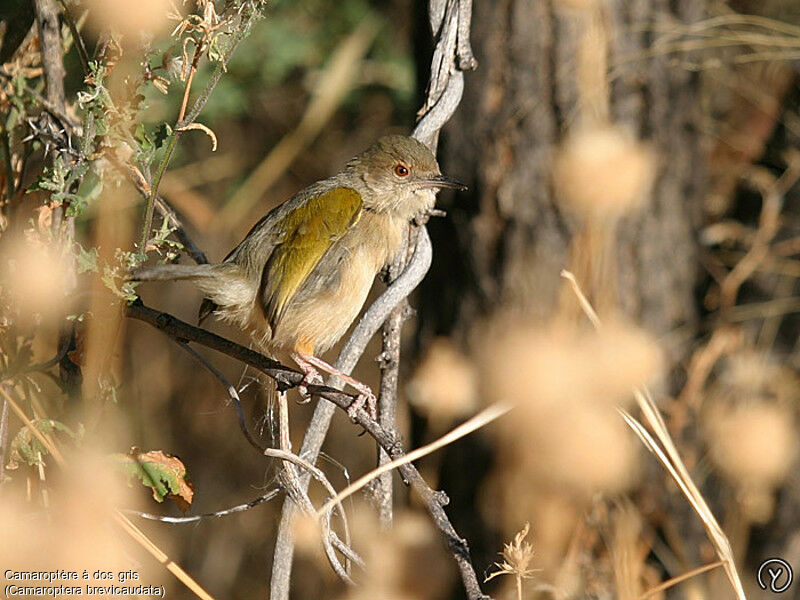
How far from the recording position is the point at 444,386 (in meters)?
3.42

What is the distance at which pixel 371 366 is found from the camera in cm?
625

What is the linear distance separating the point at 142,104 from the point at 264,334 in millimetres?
1199

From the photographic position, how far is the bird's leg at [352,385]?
8.09 ft

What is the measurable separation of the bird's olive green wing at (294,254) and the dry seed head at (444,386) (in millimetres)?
649

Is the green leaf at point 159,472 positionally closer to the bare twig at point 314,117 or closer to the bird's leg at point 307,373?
the bird's leg at point 307,373

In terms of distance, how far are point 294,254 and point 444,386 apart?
72 centimetres

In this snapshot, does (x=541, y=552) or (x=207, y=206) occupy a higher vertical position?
Answer: (x=207, y=206)

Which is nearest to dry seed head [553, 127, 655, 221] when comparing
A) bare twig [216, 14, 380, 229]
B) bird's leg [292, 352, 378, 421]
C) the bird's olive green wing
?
the bird's olive green wing

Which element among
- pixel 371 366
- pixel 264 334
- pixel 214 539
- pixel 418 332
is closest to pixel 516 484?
pixel 418 332

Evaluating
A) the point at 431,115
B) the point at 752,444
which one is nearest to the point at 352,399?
the point at 431,115

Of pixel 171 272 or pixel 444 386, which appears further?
pixel 444 386

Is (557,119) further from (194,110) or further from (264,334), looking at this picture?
(194,110)

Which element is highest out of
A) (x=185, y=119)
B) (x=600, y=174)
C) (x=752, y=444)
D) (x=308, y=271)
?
(x=185, y=119)

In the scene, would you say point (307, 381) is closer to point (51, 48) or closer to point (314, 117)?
point (51, 48)
